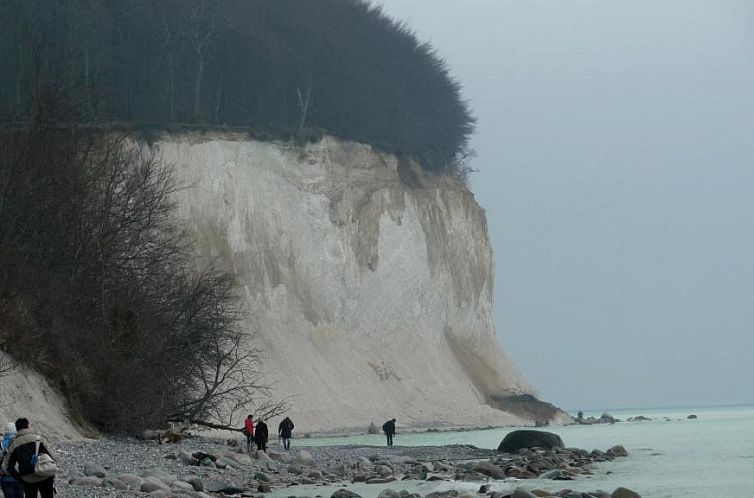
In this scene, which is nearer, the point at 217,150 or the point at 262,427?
the point at 262,427

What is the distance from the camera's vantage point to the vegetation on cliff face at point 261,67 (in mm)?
46469

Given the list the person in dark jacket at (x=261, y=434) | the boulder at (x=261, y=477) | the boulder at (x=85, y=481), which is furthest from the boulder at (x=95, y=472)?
the person in dark jacket at (x=261, y=434)

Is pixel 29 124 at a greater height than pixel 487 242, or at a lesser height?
lesser

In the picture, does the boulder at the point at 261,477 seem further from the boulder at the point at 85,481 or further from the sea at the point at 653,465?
the boulder at the point at 85,481

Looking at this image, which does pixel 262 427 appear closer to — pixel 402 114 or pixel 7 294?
pixel 7 294

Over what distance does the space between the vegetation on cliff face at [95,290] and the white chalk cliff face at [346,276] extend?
14.5 metres

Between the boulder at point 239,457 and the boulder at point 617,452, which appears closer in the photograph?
the boulder at point 239,457

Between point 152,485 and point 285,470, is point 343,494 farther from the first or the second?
point 285,470

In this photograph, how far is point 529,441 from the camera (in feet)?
110

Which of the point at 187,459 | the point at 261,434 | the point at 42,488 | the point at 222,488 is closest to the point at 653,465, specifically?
the point at 261,434

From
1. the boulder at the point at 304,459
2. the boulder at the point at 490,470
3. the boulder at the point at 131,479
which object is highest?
the boulder at the point at 304,459

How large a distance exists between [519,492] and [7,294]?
1056cm

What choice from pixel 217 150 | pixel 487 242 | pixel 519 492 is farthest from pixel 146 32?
pixel 519 492

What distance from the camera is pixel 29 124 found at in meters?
28.0
